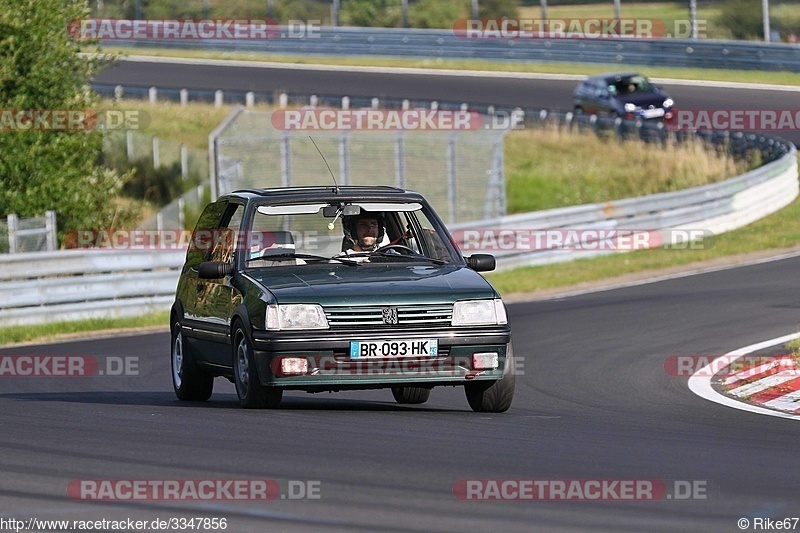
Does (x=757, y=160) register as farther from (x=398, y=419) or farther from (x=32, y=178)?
(x=398, y=419)

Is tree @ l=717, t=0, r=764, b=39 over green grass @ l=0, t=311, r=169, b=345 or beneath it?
over

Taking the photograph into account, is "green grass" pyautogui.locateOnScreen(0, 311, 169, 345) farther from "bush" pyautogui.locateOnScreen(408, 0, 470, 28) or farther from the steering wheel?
"bush" pyautogui.locateOnScreen(408, 0, 470, 28)

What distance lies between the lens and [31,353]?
16953 millimetres

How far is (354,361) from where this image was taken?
372 inches

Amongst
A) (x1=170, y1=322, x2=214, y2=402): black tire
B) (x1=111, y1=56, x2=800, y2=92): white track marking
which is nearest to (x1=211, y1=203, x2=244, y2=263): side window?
(x1=170, y1=322, x2=214, y2=402): black tire

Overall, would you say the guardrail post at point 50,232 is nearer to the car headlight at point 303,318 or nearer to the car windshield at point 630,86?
the car headlight at point 303,318

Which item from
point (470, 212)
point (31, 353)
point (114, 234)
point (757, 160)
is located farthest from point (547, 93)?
point (31, 353)

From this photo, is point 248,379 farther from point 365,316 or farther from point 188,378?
point 188,378

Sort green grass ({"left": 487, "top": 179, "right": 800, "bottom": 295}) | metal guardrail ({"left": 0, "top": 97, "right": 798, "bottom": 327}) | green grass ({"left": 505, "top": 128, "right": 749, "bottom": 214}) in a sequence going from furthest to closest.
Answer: green grass ({"left": 505, "top": 128, "right": 749, "bottom": 214})
green grass ({"left": 487, "top": 179, "right": 800, "bottom": 295})
metal guardrail ({"left": 0, "top": 97, "right": 798, "bottom": 327})

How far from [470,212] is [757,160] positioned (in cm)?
980

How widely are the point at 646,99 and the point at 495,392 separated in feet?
108

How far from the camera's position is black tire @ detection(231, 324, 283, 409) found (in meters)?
9.74

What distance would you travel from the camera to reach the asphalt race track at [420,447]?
6.32 m

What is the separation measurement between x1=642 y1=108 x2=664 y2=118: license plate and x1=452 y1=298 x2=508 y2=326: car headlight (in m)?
32.7
